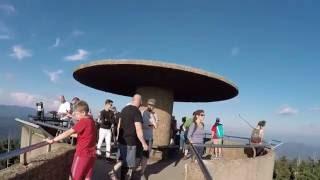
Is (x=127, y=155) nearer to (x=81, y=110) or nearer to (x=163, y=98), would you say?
(x=81, y=110)

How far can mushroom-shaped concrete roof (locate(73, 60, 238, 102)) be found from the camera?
1486 cm

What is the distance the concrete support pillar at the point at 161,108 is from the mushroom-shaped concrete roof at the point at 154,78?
0.72ft

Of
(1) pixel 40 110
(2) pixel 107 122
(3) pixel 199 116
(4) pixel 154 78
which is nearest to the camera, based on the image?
(3) pixel 199 116

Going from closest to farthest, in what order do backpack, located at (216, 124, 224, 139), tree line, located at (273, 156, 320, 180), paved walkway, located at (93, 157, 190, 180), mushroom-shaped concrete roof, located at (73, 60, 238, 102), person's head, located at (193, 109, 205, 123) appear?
person's head, located at (193, 109, 205, 123) → paved walkway, located at (93, 157, 190, 180) → mushroom-shaped concrete roof, located at (73, 60, 238, 102) → backpack, located at (216, 124, 224, 139) → tree line, located at (273, 156, 320, 180)

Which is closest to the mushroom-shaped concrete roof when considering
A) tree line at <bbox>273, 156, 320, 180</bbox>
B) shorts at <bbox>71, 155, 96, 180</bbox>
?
shorts at <bbox>71, 155, 96, 180</bbox>

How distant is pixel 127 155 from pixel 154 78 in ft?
24.2

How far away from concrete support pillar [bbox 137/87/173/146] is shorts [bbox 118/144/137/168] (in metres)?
7.63

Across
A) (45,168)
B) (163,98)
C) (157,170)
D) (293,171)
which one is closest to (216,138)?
(163,98)

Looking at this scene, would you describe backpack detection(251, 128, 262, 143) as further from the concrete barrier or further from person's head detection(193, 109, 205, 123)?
person's head detection(193, 109, 205, 123)

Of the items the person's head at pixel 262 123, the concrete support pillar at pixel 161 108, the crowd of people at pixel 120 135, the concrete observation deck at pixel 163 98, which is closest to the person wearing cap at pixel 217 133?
the concrete observation deck at pixel 163 98

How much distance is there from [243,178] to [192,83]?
6.06 m

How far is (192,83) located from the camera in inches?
666

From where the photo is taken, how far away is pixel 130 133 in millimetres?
8875

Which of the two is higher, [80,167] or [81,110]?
[81,110]
